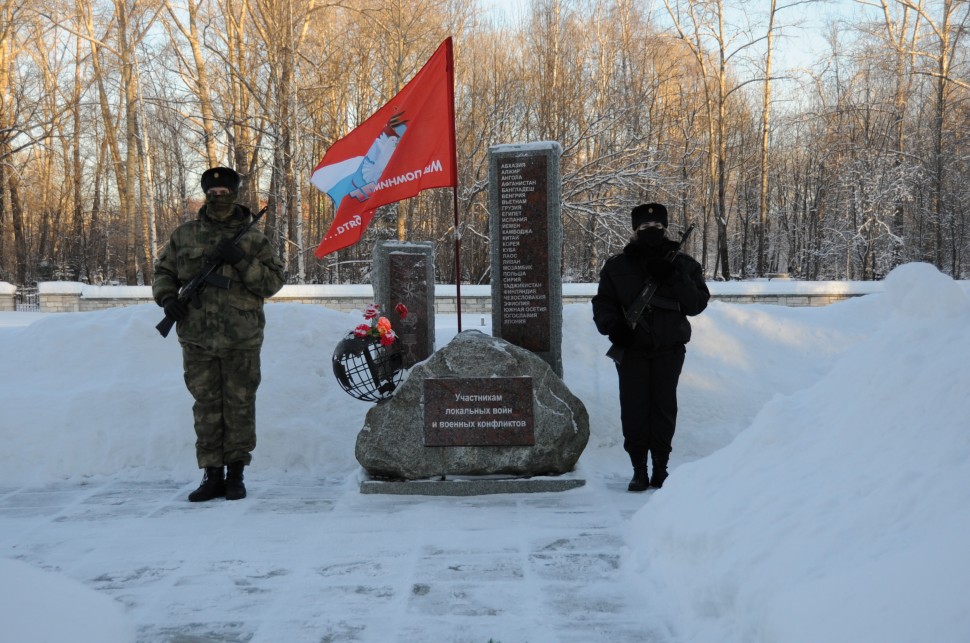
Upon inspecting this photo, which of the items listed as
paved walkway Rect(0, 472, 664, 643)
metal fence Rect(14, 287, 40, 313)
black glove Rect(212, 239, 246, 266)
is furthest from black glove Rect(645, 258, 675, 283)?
metal fence Rect(14, 287, 40, 313)

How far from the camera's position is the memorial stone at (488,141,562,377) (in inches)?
247

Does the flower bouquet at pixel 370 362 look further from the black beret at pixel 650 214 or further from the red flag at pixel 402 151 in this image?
the black beret at pixel 650 214

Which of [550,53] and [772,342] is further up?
[550,53]

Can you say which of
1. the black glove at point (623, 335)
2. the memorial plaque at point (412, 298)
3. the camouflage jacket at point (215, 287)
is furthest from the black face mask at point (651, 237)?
the memorial plaque at point (412, 298)

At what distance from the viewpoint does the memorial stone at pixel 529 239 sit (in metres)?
6.27

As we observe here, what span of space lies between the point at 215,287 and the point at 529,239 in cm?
263

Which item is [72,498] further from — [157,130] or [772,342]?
[157,130]

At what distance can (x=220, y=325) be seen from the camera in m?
5.09

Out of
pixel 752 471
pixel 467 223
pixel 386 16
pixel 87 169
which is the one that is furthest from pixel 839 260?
pixel 87 169

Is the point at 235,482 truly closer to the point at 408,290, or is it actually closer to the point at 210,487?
the point at 210,487

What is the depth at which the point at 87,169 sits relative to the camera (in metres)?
37.0

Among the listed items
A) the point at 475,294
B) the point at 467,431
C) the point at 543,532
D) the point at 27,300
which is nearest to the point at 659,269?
the point at 467,431

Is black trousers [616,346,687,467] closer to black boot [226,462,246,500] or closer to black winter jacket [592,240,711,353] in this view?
black winter jacket [592,240,711,353]

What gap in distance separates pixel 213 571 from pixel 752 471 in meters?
2.75
